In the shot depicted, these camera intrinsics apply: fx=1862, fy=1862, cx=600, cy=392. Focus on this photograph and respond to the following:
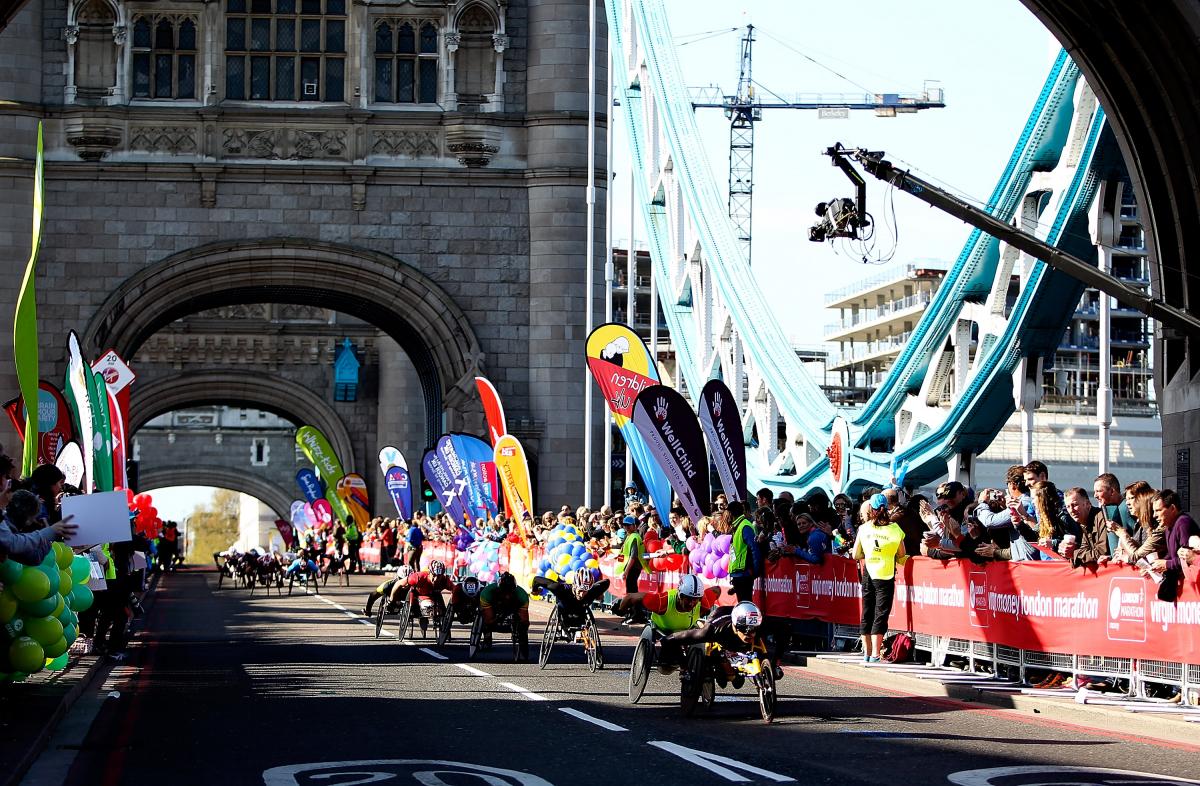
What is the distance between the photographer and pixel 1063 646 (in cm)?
1418

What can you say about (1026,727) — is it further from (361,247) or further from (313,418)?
(313,418)

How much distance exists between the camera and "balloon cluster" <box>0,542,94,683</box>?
1238cm

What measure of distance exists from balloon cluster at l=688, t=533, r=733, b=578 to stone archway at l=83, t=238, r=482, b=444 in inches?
769

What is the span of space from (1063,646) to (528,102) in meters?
25.7

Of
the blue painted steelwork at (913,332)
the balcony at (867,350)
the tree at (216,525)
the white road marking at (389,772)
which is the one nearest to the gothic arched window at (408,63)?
the blue painted steelwork at (913,332)

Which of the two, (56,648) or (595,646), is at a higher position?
(56,648)

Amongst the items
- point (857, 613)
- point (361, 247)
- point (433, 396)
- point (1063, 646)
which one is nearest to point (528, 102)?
point (361, 247)

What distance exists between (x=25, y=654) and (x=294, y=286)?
26997 millimetres

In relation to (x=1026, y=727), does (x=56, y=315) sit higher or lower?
higher

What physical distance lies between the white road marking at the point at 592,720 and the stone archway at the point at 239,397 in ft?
157

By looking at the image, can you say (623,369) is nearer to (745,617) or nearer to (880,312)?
(745,617)

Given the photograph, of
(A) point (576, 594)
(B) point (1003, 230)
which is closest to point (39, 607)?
(A) point (576, 594)

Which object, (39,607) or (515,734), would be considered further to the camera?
(39,607)

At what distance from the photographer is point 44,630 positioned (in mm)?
12867
